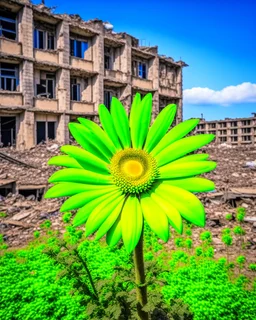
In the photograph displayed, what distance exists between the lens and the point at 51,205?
827 centimetres

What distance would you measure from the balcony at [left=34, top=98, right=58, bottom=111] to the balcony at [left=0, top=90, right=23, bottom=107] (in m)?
0.91

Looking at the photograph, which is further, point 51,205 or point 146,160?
point 51,205

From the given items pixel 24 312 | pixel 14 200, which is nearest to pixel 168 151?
pixel 24 312

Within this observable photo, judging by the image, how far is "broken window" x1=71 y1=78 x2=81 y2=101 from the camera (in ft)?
61.1

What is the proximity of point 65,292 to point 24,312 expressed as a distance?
1.37 feet

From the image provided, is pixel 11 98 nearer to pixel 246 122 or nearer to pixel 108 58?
pixel 108 58

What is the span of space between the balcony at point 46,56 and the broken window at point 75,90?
74.3 inches

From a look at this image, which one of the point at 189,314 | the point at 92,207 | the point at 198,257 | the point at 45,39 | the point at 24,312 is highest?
the point at 45,39

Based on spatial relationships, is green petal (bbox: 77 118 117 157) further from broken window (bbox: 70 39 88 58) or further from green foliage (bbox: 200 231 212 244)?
broken window (bbox: 70 39 88 58)

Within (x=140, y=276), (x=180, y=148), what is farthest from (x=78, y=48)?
(x=140, y=276)

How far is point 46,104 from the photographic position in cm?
1664

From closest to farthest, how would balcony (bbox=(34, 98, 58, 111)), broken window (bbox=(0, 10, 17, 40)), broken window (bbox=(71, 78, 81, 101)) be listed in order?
broken window (bbox=(0, 10, 17, 40)), balcony (bbox=(34, 98, 58, 111)), broken window (bbox=(71, 78, 81, 101))

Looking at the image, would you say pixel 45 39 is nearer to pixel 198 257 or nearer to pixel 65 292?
pixel 198 257

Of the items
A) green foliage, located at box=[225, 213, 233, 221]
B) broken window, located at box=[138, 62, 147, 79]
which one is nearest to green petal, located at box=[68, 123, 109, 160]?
green foliage, located at box=[225, 213, 233, 221]
